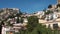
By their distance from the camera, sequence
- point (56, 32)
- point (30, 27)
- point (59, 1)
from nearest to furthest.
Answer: point (56, 32), point (30, 27), point (59, 1)

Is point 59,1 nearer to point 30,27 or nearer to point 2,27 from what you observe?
point 2,27

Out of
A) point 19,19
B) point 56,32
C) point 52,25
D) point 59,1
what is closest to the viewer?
point 56,32

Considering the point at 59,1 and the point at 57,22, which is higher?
the point at 59,1

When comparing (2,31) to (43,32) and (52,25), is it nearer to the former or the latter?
(52,25)

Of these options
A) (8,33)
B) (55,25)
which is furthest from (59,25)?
(8,33)

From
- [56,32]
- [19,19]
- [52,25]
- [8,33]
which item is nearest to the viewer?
[56,32]

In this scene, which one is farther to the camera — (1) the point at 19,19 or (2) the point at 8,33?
(1) the point at 19,19

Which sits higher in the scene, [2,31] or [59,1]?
[59,1]

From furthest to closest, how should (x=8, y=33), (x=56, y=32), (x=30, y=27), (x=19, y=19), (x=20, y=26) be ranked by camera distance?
(x=19, y=19), (x=20, y=26), (x=8, y=33), (x=30, y=27), (x=56, y=32)

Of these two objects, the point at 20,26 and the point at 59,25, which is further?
the point at 20,26

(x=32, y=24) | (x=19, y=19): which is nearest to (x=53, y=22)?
(x=32, y=24)
